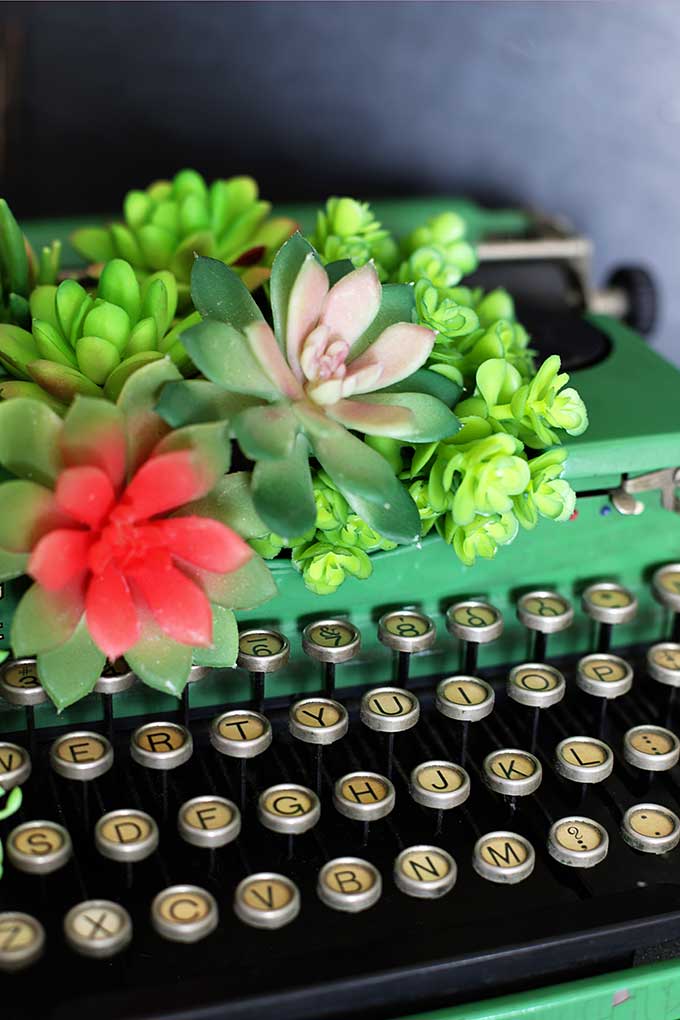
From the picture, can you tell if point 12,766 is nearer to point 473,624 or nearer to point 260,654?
point 260,654

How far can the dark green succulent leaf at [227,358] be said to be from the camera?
3.93ft

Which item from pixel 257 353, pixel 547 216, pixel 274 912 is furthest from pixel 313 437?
pixel 547 216

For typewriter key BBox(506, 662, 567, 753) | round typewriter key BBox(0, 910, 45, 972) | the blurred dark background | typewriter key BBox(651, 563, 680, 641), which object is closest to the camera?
round typewriter key BBox(0, 910, 45, 972)

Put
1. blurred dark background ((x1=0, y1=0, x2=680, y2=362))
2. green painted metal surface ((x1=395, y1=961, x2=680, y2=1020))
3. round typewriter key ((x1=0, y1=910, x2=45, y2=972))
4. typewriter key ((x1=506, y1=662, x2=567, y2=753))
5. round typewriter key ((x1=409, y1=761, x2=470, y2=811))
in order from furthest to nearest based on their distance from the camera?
blurred dark background ((x1=0, y1=0, x2=680, y2=362))
typewriter key ((x1=506, y1=662, x2=567, y2=753))
round typewriter key ((x1=409, y1=761, x2=470, y2=811))
green painted metal surface ((x1=395, y1=961, x2=680, y2=1020))
round typewriter key ((x1=0, y1=910, x2=45, y2=972))

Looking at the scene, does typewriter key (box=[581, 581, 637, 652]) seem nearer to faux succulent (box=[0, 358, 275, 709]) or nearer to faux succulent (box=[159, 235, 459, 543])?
faux succulent (box=[159, 235, 459, 543])

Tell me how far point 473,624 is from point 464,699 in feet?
0.29

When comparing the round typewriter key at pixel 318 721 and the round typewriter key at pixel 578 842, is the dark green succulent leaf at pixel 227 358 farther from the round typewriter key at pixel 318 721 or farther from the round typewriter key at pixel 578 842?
the round typewriter key at pixel 578 842

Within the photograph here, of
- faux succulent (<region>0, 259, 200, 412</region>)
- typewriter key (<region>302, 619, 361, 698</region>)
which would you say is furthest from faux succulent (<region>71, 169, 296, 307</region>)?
typewriter key (<region>302, 619, 361, 698</region>)

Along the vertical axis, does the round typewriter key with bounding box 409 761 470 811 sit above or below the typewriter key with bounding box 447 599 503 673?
below

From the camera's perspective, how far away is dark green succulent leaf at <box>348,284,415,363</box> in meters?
1.32

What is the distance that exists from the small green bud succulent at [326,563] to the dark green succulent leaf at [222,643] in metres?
0.09

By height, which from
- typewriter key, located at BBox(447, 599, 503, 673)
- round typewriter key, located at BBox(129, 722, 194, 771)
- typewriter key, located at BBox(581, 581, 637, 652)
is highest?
typewriter key, located at BBox(447, 599, 503, 673)

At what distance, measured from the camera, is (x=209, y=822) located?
1.33 metres

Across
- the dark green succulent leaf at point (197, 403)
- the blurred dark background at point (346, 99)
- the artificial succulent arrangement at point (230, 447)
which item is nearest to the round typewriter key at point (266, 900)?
the artificial succulent arrangement at point (230, 447)
